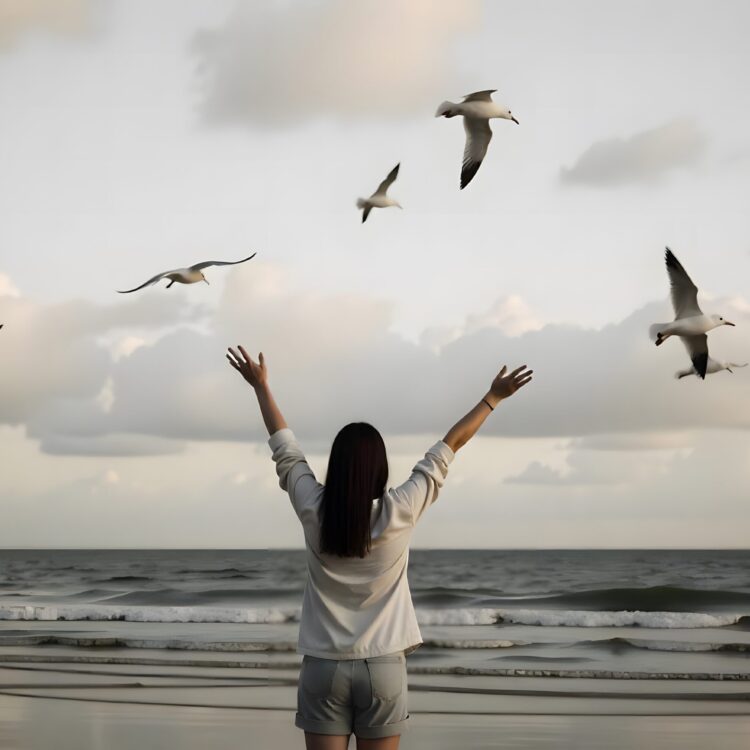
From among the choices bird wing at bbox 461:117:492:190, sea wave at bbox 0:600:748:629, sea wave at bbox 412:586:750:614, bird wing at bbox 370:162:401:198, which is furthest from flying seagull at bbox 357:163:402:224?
sea wave at bbox 412:586:750:614

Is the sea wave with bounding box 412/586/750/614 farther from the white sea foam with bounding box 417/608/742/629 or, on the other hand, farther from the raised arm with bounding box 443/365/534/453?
the raised arm with bounding box 443/365/534/453

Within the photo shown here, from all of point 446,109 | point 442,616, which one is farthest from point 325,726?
point 442,616

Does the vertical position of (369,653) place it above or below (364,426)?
below

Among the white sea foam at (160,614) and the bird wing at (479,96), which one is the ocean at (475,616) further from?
the bird wing at (479,96)

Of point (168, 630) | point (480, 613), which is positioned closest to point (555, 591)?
point (480, 613)

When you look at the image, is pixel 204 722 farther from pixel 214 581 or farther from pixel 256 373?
pixel 214 581

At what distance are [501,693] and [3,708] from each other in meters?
4.14

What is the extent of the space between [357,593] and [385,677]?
0.83ft

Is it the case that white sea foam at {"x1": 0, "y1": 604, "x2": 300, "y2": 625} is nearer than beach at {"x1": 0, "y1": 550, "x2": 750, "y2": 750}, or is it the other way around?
beach at {"x1": 0, "y1": 550, "x2": 750, "y2": 750}

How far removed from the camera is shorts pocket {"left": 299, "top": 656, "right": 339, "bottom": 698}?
3.26 metres

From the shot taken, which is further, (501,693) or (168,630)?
(168,630)

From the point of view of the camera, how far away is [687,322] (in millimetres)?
9422

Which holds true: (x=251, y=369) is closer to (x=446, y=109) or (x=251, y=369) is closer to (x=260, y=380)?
(x=260, y=380)

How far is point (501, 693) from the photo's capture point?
9.80 meters
